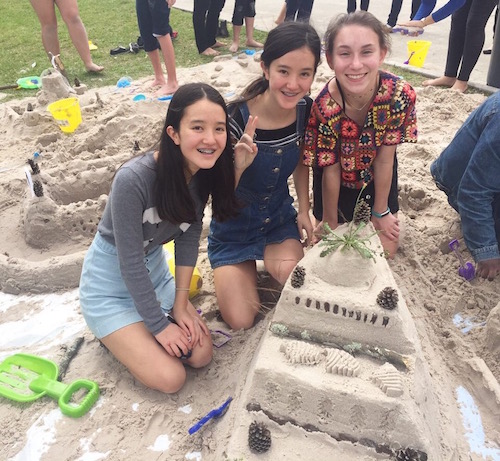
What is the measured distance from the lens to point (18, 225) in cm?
286

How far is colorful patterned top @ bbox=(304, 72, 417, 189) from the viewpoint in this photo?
6.70 ft

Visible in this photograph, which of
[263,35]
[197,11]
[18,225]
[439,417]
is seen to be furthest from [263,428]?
[263,35]

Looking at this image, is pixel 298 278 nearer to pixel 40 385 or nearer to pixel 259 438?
Result: pixel 259 438

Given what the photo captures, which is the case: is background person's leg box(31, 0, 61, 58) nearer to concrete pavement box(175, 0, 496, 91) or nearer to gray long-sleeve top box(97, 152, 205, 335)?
concrete pavement box(175, 0, 496, 91)

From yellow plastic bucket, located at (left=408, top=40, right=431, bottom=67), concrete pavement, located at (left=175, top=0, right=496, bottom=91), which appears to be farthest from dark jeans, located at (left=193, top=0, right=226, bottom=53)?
yellow plastic bucket, located at (left=408, top=40, right=431, bottom=67)

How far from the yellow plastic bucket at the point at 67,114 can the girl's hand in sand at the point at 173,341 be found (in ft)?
7.85

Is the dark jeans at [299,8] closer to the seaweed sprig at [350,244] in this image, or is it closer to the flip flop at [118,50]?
the flip flop at [118,50]

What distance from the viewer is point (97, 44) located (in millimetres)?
6578

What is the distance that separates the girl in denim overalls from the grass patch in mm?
3510

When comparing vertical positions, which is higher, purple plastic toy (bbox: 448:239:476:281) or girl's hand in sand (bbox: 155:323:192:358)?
girl's hand in sand (bbox: 155:323:192:358)

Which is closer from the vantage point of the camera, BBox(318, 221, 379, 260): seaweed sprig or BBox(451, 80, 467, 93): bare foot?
BBox(318, 221, 379, 260): seaweed sprig

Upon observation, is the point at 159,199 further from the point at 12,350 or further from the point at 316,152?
the point at 12,350

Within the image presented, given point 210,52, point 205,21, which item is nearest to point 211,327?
point 210,52

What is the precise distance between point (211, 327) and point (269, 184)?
Answer: 0.70 meters
